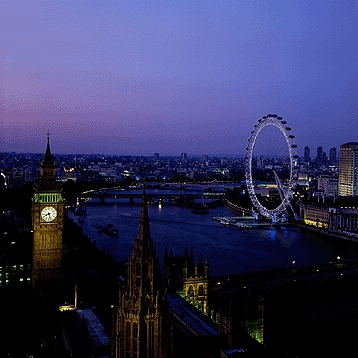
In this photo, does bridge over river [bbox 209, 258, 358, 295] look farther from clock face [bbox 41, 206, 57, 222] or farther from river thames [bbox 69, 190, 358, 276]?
clock face [bbox 41, 206, 57, 222]

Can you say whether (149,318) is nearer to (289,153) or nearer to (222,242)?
(222,242)

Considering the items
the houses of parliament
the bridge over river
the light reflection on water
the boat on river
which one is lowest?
the light reflection on water

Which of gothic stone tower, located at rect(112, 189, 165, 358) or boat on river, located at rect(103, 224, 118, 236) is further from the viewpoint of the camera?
boat on river, located at rect(103, 224, 118, 236)

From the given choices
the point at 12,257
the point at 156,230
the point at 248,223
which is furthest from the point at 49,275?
the point at 248,223

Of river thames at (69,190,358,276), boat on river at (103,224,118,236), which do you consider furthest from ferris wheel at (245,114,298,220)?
boat on river at (103,224,118,236)

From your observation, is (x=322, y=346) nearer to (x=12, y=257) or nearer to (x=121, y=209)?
(x=12, y=257)

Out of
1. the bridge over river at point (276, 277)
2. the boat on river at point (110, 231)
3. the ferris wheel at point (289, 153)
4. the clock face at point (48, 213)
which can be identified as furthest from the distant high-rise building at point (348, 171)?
the clock face at point (48, 213)

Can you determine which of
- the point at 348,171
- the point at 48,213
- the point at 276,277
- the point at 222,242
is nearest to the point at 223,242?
the point at 222,242
